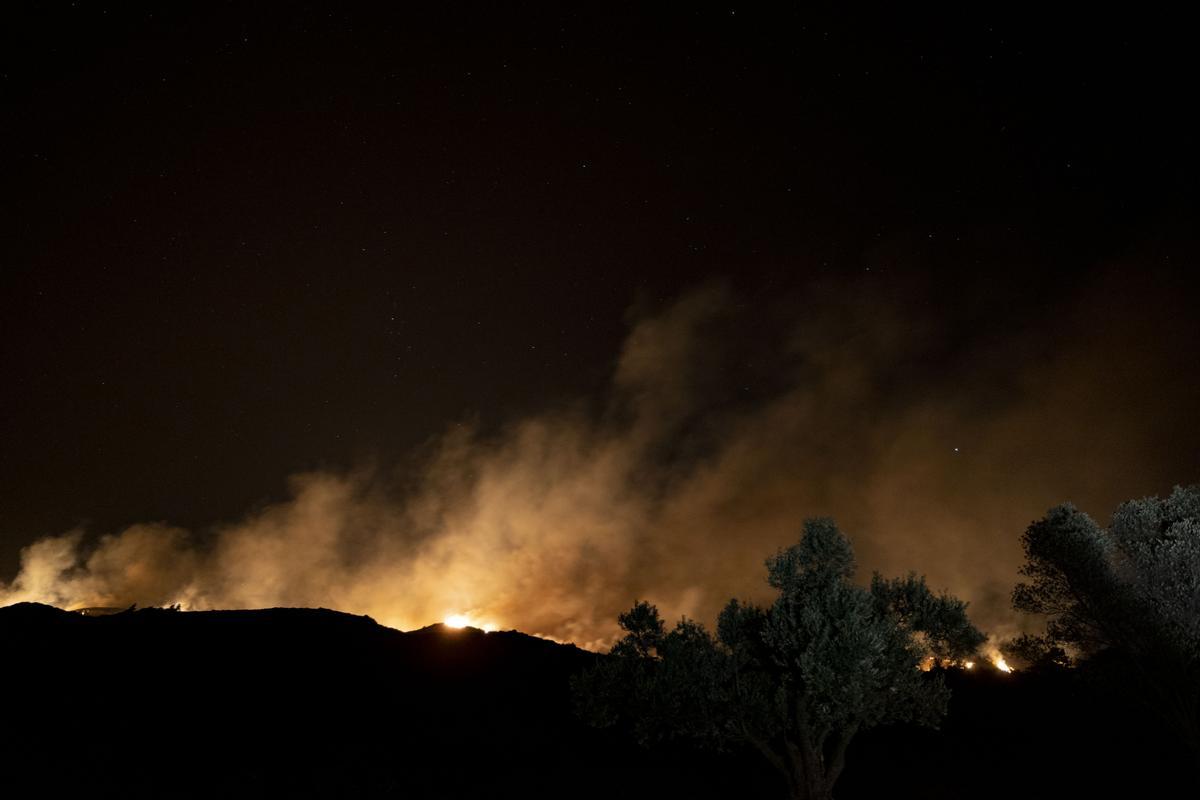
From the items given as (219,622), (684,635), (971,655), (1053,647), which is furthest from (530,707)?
(1053,647)

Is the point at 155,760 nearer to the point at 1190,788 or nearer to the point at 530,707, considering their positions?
the point at 530,707

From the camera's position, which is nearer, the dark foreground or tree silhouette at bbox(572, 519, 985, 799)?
tree silhouette at bbox(572, 519, 985, 799)

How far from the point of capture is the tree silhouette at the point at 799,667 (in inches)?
875

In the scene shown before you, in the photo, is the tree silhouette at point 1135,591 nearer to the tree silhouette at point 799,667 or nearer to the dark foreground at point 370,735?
the dark foreground at point 370,735

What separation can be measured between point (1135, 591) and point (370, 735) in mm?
43505

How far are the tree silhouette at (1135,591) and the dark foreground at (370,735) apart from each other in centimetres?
334

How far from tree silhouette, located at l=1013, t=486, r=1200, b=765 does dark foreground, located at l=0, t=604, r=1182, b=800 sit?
11.0 ft

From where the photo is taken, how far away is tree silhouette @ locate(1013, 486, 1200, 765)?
27.7 meters

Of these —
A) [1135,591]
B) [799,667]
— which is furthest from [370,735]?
[1135,591]

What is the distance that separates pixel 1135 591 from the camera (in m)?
30.0

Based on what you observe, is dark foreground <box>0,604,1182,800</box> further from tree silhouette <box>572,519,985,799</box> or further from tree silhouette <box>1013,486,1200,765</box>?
tree silhouette <box>572,519,985,799</box>

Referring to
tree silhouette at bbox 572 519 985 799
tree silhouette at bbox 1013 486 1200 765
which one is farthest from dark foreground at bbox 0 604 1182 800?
tree silhouette at bbox 572 519 985 799

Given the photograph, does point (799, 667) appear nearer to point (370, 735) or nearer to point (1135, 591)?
point (1135, 591)

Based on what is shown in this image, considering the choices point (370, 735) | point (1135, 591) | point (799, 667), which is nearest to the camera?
point (799, 667)
